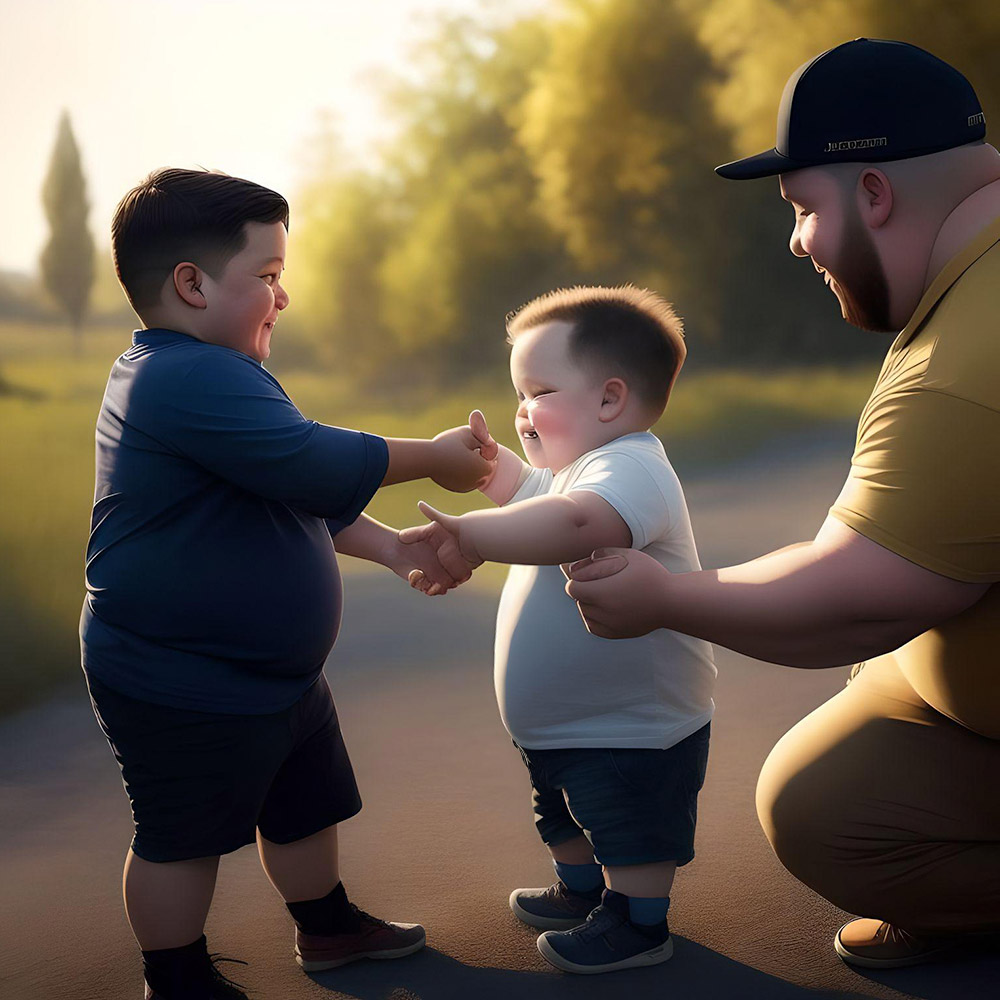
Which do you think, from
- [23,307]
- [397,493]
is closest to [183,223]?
[23,307]

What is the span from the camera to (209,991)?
5.60 feet

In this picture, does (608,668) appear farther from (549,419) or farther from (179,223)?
(179,223)

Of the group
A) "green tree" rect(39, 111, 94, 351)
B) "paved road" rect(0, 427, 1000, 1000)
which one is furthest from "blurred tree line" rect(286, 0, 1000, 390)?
"paved road" rect(0, 427, 1000, 1000)

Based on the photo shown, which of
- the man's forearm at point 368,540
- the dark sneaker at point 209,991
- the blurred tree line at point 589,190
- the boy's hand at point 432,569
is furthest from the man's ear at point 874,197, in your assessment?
the blurred tree line at point 589,190

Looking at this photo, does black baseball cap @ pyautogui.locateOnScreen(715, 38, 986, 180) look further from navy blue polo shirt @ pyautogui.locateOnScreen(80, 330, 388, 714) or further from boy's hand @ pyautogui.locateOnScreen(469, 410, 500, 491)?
navy blue polo shirt @ pyautogui.locateOnScreen(80, 330, 388, 714)

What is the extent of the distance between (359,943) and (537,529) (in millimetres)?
818

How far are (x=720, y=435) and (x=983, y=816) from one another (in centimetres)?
483

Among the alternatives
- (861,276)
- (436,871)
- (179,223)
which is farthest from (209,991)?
(861,276)

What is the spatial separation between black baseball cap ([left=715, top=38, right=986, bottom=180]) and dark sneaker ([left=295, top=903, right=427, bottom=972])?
1354 mm

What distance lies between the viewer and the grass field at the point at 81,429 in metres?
3.68

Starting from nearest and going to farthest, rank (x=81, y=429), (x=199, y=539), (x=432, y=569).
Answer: (x=199, y=539), (x=432, y=569), (x=81, y=429)

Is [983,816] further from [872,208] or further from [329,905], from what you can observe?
[329,905]

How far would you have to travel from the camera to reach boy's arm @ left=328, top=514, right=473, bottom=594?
6.08ft

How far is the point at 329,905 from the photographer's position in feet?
6.15
